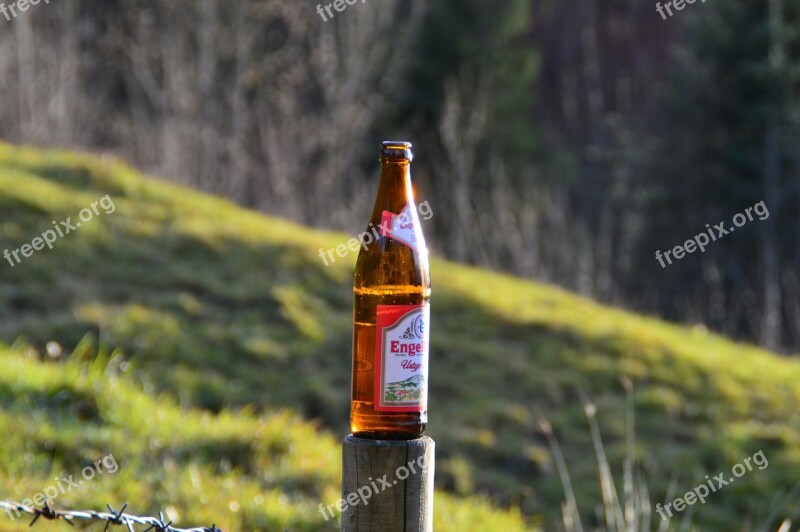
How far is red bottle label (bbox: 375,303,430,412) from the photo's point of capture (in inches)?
90.0

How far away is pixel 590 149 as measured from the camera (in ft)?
65.0

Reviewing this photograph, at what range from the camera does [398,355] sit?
7.48 feet

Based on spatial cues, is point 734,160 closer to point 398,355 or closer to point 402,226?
point 402,226

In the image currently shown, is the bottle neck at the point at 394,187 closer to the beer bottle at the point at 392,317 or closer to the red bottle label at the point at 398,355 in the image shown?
the beer bottle at the point at 392,317

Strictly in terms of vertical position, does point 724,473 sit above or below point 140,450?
below

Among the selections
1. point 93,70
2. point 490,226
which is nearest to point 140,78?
point 93,70

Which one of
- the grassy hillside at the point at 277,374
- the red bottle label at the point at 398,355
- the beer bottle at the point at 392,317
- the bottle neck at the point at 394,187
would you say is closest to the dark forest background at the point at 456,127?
the grassy hillside at the point at 277,374

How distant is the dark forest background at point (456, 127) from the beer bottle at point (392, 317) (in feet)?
30.6

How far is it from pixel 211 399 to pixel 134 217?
266cm

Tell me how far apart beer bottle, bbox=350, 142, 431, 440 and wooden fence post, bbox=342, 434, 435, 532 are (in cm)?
10

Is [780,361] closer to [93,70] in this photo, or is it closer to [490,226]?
[490,226]

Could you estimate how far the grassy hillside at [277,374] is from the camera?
4711 millimetres

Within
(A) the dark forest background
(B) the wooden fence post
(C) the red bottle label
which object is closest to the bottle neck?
(C) the red bottle label

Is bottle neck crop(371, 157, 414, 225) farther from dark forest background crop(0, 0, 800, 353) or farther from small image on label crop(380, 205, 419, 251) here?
dark forest background crop(0, 0, 800, 353)
